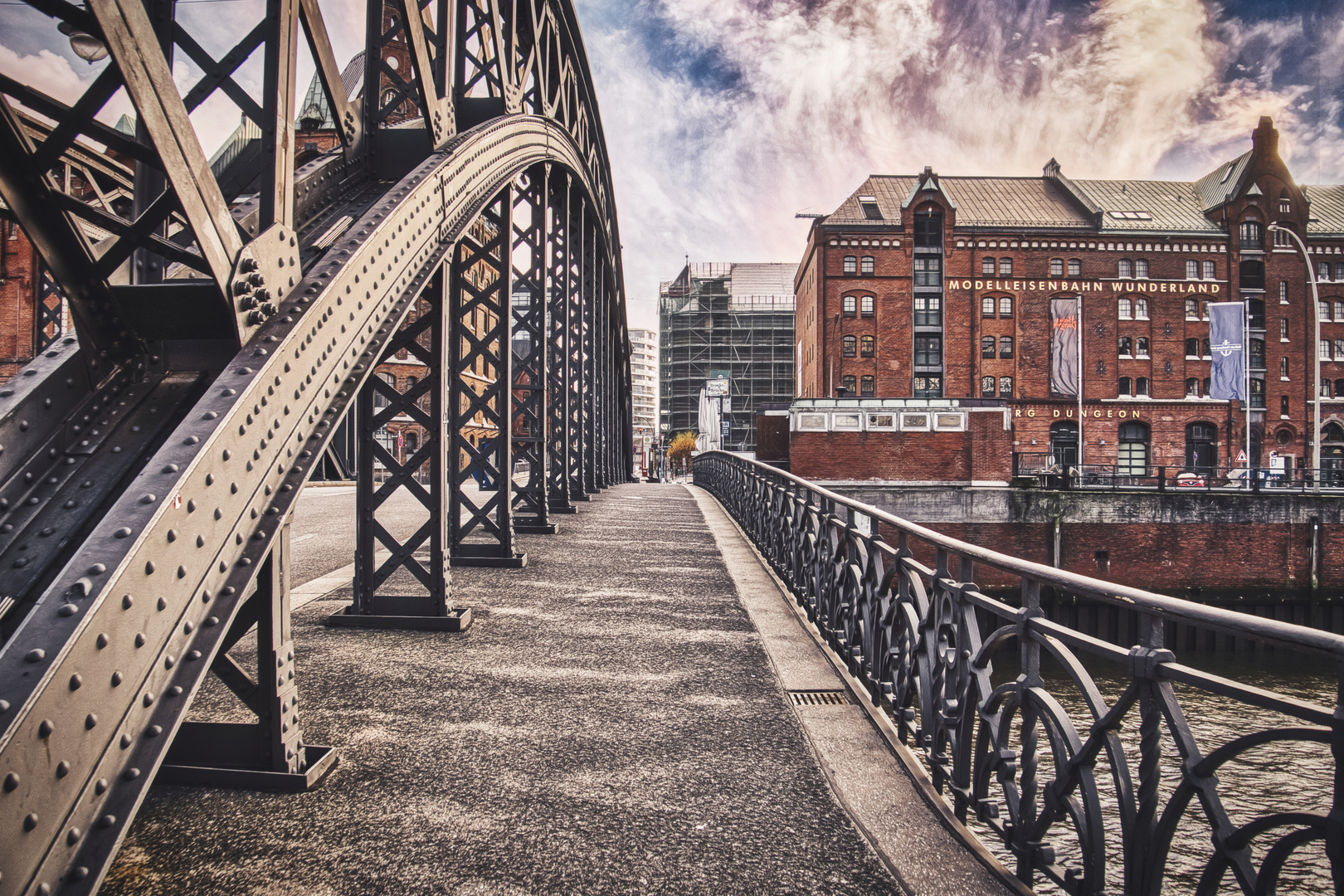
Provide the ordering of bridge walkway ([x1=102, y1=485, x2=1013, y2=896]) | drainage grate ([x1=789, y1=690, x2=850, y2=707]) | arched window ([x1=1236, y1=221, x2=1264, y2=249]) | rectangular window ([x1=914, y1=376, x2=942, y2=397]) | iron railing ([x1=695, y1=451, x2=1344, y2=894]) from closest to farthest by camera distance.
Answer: iron railing ([x1=695, y1=451, x2=1344, y2=894]), bridge walkway ([x1=102, y1=485, x2=1013, y2=896]), drainage grate ([x1=789, y1=690, x2=850, y2=707]), rectangular window ([x1=914, y1=376, x2=942, y2=397]), arched window ([x1=1236, y1=221, x2=1264, y2=249])

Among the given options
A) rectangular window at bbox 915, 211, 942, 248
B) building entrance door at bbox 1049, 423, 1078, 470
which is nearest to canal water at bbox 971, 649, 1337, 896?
building entrance door at bbox 1049, 423, 1078, 470

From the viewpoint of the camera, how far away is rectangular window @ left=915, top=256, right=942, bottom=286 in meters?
46.8

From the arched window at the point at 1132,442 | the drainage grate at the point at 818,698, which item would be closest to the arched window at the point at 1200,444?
the arched window at the point at 1132,442

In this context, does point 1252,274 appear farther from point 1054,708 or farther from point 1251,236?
point 1054,708

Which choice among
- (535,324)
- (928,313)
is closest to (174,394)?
(535,324)

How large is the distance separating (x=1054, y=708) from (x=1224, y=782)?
8153 millimetres

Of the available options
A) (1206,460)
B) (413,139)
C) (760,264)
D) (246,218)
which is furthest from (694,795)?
(760,264)

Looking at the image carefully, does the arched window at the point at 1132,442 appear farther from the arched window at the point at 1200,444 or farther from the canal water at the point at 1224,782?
the canal water at the point at 1224,782

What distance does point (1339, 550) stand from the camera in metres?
22.6

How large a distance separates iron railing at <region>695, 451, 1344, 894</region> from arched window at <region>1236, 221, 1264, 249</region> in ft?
177

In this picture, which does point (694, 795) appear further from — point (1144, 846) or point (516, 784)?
point (1144, 846)

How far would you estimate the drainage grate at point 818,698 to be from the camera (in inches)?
157

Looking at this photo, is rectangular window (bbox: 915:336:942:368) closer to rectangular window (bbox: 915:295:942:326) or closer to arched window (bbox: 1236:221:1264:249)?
rectangular window (bbox: 915:295:942:326)

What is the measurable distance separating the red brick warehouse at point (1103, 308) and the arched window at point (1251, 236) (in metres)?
0.09
